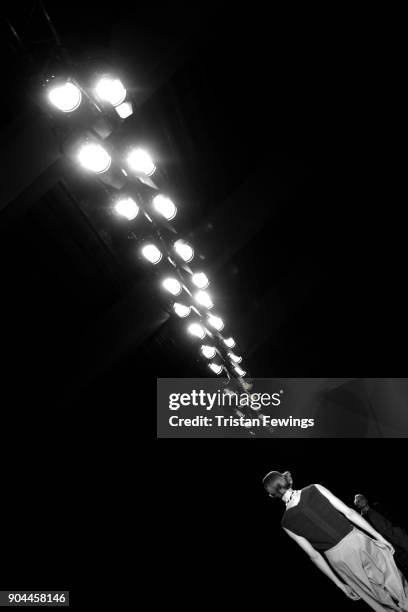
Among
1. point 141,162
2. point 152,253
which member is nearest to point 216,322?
point 152,253

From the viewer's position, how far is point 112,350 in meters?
5.23

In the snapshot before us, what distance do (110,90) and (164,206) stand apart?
0.96 meters

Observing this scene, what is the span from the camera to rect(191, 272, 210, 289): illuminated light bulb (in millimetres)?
4281

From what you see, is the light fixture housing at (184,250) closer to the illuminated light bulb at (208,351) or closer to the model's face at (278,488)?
the illuminated light bulb at (208,351)

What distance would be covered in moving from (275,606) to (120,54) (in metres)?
4.87

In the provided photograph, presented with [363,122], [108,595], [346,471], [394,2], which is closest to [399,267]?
[363,122]

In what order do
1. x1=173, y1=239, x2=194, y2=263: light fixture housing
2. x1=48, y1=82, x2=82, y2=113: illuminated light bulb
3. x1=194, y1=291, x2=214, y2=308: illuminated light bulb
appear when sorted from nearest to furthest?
x1=48, y1=82, x2=82, y2=113: illuminated light bulb → x1=173, y1=239, x2=194, y2=263: light fixture housing → x1=194, y1=291, x2=214, y2=308: illuminated light bulb

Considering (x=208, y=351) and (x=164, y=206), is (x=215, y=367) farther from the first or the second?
(x=164, y=206)

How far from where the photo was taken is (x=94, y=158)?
2.52 metres

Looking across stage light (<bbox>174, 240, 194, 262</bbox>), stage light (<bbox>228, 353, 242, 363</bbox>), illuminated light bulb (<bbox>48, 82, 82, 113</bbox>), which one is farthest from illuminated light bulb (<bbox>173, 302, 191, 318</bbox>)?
illuminated light bulb (<bbox>48, 82, 82, 113</bbox>)

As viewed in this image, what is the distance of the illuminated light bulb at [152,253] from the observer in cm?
351

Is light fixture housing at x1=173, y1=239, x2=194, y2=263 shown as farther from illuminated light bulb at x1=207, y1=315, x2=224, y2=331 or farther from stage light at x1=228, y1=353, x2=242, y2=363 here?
stage light at x1=228, y1=353, x2=242, y2=363

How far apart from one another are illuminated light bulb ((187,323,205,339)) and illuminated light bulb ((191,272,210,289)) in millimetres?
624

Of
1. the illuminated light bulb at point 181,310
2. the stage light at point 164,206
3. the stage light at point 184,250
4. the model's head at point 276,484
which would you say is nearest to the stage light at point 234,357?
the illuminated light bulb at point 181,310
